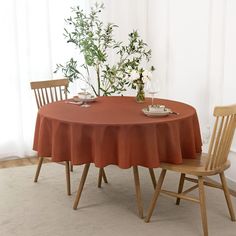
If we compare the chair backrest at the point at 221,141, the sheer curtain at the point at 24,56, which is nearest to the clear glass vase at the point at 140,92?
the chair backrest at the point at 221,141

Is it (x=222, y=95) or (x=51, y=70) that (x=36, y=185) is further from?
(x=222, y=95)

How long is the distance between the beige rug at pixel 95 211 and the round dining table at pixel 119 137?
7.5 inches

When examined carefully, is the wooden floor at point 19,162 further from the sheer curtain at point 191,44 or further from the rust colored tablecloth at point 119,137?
the sheer curtain at point 191,44

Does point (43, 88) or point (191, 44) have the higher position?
point (191, 44)

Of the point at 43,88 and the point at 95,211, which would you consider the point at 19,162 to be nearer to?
the point at 43,88

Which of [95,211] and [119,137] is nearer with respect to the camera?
[119,137]

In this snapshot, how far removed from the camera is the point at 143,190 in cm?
388

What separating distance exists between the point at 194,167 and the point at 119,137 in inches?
22.4

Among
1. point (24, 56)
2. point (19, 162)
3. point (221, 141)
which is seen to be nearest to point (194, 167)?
point (221, 141)

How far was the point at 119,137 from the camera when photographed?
305cm

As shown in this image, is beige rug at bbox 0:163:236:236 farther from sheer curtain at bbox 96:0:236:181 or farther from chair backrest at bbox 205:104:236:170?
sheer curtain at bbox 96:0:236:181

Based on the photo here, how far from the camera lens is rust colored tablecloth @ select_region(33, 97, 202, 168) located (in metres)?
3.04

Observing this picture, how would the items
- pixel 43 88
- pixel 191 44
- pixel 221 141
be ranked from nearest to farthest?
pixel 221 141 → pixel 43 88 → pixel 191 44

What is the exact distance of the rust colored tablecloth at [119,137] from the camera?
120 inches
